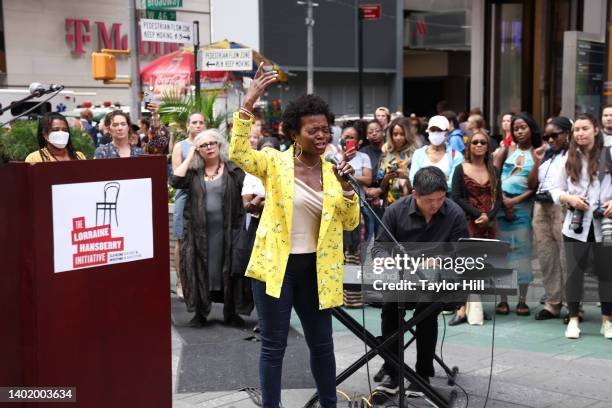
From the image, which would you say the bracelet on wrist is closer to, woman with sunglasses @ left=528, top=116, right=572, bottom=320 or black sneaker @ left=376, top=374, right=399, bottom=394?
black sneaker @ left=376, top=374, right=399, bottom=394

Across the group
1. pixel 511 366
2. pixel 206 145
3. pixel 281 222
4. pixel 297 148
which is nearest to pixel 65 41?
pixel 206 145

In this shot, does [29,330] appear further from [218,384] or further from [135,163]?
[218,384]

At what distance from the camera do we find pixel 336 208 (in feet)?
15.9

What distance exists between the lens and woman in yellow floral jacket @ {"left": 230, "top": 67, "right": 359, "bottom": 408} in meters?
4.74

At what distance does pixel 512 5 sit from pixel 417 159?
337 inches

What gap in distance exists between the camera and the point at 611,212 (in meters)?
7.16

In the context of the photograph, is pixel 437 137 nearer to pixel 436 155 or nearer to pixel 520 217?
pixel 436 155

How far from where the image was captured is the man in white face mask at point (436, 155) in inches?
336

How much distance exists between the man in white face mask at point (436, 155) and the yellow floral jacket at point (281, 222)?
3.76 m

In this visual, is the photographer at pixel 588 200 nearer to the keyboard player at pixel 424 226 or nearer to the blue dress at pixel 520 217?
the blue dress at pixel 520 217

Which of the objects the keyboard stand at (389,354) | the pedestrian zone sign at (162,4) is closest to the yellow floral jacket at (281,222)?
the keyboard stand at (389,354)

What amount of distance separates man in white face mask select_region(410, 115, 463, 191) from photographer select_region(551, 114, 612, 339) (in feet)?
4.17

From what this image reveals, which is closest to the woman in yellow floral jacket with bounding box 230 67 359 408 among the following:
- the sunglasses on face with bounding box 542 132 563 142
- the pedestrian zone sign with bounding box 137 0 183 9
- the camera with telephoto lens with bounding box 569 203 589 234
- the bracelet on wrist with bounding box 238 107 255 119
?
the bracelet on wrist with bounding box 238 107 255 119

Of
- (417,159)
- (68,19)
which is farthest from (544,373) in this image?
(68,19)
